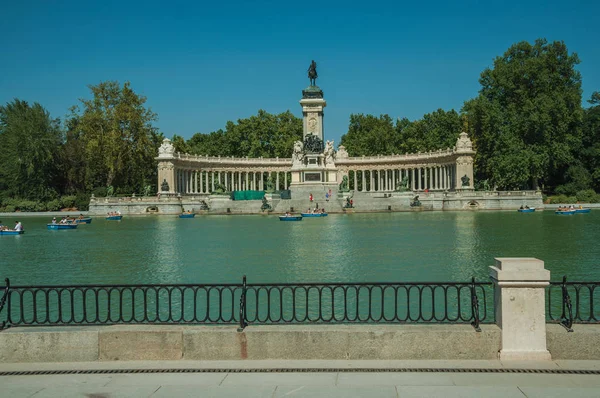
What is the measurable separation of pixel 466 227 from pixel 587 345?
108ft

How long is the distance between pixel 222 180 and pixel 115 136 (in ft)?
82.3

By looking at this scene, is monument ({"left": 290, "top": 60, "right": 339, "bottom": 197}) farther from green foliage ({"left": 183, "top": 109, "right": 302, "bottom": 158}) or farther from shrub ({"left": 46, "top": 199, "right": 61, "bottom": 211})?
shrub ({"left": 46, "top": 199, "right": 61, "bottom": 211})

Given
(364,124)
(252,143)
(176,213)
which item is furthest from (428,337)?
(364,124)

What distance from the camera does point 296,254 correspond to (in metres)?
26.2

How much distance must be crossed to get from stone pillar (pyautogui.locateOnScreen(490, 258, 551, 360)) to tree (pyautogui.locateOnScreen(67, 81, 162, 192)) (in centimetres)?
7467

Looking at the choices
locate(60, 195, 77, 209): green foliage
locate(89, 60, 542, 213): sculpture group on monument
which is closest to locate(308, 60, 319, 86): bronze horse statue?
locate(89, 60, 542, 213): sculpture group on monument

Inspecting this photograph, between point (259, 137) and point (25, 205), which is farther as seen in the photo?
point (259, 137)

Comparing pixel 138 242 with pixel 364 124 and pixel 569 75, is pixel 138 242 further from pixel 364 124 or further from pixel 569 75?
pixel 364 124

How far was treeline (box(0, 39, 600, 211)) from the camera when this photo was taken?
73.0m

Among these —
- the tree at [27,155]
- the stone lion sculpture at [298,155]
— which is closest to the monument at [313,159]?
the stone lion sculpture at [298,155]

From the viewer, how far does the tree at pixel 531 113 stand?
72.1 metres

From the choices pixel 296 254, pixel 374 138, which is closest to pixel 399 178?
pixel 374 138

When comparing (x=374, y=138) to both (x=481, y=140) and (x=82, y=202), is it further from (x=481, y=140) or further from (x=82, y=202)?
(x=82, y=202)

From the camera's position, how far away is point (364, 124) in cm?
11512
